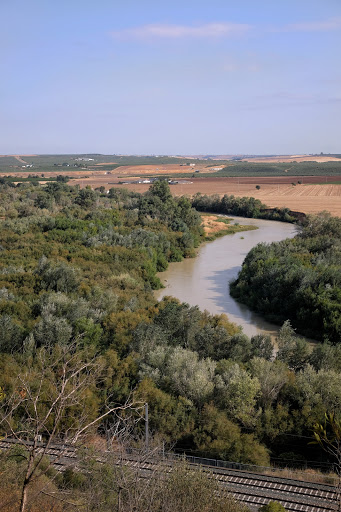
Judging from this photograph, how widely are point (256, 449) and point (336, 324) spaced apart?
840 cm

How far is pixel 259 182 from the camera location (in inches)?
3280

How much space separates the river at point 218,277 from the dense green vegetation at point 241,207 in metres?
6.15

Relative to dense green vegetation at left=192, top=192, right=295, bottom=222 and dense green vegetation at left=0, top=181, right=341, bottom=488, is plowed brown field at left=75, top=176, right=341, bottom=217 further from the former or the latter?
dense green vegetation at left=0, top=181, right=341, bottom=488

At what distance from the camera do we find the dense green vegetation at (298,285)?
18.6 metres

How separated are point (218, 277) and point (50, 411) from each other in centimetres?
2418

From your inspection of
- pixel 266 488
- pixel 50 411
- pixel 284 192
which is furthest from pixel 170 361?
pixel 284 192

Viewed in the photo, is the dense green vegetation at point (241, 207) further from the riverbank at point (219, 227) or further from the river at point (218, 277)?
the river at point (218, 277)

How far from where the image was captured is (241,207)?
177 feet

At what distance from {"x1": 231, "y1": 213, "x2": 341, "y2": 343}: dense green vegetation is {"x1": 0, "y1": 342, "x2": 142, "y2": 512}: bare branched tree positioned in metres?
9.34

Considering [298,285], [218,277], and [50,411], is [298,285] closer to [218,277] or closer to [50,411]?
[218,277]

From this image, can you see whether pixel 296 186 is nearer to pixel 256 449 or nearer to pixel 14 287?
pixel 14 287

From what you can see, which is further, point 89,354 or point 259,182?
point 259,182

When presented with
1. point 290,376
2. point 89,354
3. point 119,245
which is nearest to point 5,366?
point 89,354

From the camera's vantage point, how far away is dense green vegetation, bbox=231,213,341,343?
1856 cm
